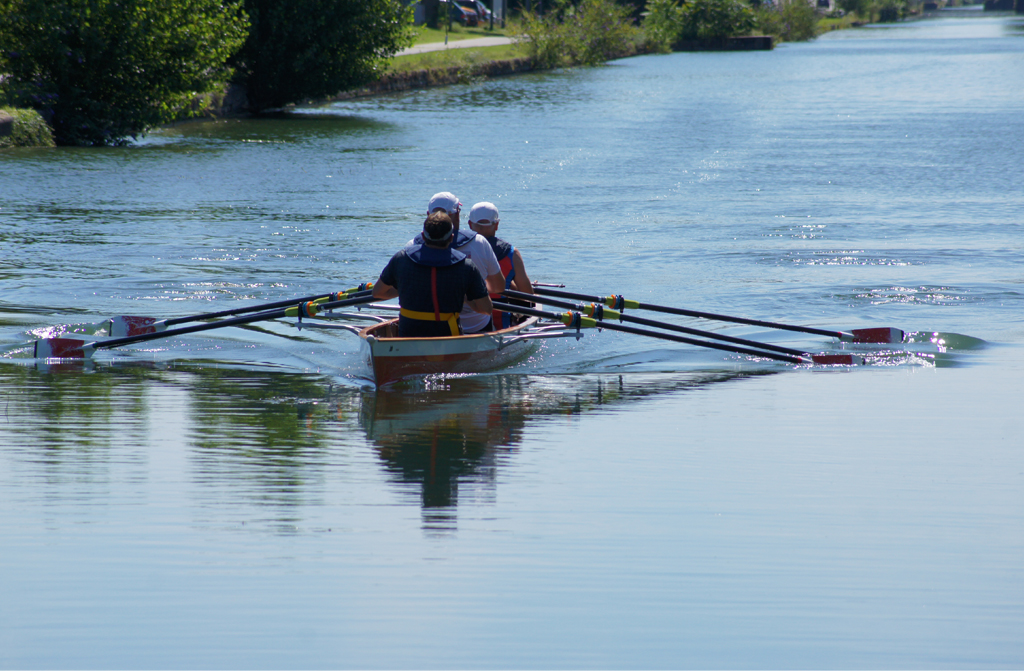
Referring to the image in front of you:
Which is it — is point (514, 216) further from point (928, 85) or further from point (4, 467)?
point (928, 85)

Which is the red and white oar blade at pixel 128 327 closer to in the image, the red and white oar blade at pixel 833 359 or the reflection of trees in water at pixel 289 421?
the reflection of trees in water at pixel 289 421

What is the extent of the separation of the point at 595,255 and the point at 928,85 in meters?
30.7

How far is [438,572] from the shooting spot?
519cm

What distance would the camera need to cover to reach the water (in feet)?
15.4

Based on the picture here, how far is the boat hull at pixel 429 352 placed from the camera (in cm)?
813

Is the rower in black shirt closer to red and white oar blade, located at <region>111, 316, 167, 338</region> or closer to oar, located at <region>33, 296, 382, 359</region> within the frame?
oar, located at <region>33, 296, 382, 359</region>

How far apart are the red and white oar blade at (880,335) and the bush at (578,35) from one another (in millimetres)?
42083

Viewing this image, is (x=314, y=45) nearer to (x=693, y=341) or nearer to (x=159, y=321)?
(x=159, y=321)

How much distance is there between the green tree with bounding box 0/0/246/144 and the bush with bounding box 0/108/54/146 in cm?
50

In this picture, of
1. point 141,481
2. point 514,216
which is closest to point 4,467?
point 141,481

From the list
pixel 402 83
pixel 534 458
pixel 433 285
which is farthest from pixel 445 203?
pixel 402 83

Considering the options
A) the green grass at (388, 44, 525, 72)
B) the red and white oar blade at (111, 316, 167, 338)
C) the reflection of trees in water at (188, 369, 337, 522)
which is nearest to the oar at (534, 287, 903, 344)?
the reflection of trees in water at (188, 369, 337, 522)

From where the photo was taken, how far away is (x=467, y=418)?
317 inches

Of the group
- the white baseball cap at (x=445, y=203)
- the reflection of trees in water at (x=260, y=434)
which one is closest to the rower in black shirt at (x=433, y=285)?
the white baseball cap at (x=445, y=203)
